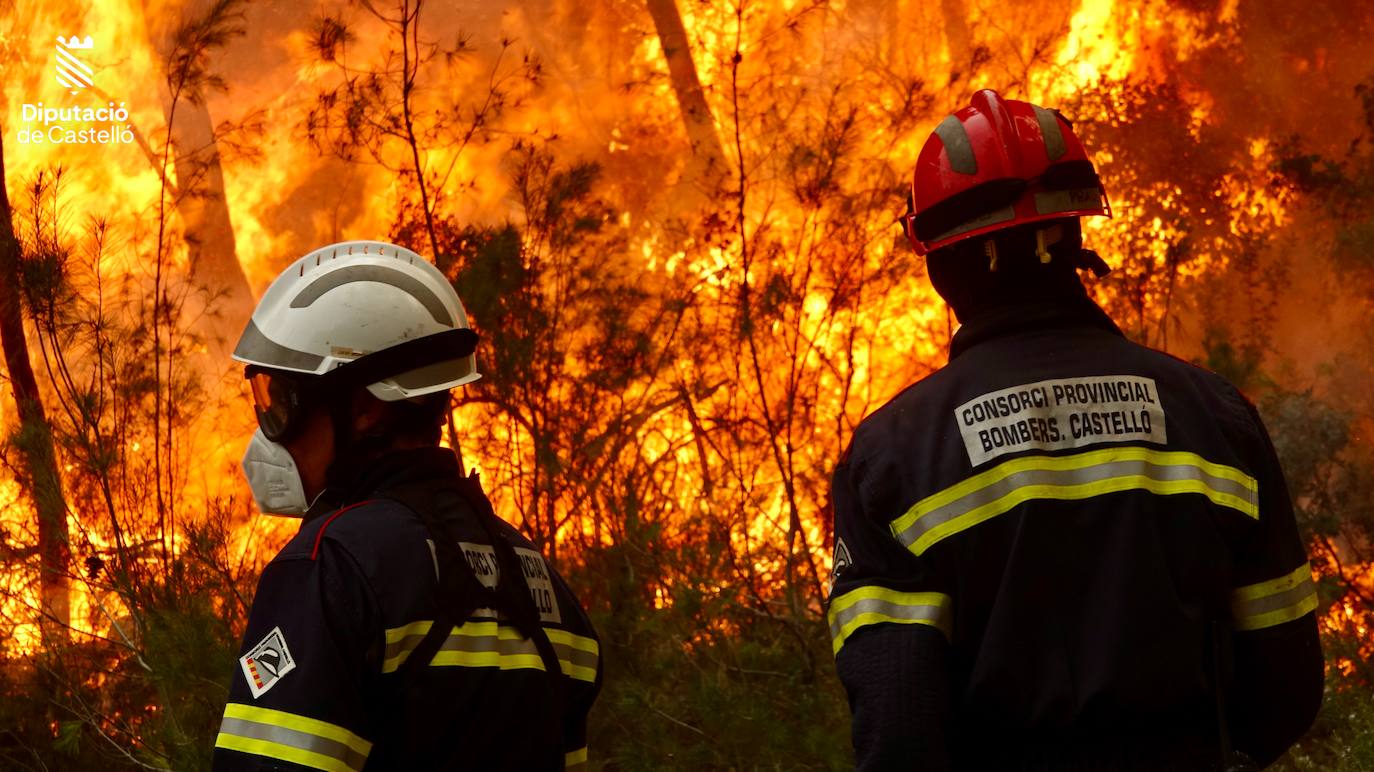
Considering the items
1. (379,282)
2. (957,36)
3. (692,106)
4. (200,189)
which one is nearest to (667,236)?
(692,106)

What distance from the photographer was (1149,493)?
1470mm

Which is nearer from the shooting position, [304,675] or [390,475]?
[304,675]

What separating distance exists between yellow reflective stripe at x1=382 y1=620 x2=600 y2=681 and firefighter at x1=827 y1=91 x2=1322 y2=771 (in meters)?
0.39

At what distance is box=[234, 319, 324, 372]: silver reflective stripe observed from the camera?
5.74 ft

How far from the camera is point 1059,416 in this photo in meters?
1.52

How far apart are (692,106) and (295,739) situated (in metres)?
4.28

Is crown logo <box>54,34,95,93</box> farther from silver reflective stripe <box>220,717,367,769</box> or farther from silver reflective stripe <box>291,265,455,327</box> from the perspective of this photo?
silver reflective stripe <box>220,717,367,769</box>

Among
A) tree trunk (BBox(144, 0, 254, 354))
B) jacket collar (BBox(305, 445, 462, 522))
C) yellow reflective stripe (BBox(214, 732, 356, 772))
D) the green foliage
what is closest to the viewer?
yellow reflective stripe (BBox(214, 732, 356, 772))

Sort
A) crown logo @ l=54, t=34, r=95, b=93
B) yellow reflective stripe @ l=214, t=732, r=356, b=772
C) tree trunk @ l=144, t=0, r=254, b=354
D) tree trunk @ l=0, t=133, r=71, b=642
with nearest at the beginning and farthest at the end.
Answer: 1. yellow reflective stripe @ l=214, t=732, r=356, b=772
2. tree trunk @ l=0, t=133, r=71, b=642
3. tree trunk @ l=144, t=0, r=254, b=354
4. crown logo @ l=54, t=34, r=95, b=93

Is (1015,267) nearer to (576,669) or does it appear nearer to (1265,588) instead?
(1265,588)

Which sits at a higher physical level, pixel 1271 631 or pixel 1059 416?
pixel 1059 416

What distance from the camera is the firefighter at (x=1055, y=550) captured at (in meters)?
1.43

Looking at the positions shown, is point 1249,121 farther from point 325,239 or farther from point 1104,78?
point 325,239
